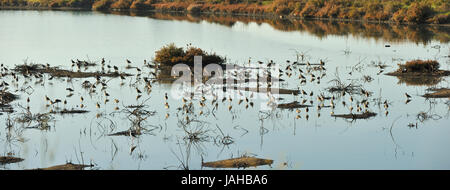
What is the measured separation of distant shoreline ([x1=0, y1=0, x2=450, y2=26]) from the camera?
43.4m

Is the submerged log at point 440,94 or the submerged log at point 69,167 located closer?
the submerged log at point 69,167

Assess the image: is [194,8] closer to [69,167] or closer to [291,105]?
[291,105]

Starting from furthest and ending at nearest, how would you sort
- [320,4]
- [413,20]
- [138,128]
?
1. [320,4]
2. [413,20]
3. [138,128]

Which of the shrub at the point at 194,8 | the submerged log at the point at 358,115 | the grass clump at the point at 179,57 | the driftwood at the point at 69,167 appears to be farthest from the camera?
the shrub at the point at 194,8

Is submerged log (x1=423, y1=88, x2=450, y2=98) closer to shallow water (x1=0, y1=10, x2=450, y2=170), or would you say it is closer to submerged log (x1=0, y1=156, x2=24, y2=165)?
shallow water (x1=0, y1=10, x2=450, y2=170)

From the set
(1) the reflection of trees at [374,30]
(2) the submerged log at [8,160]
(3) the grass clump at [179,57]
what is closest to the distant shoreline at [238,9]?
(1) the reflection of trees at [374,30]

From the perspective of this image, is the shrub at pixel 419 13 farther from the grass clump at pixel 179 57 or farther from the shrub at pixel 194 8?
the grass clump at pixel 179 57

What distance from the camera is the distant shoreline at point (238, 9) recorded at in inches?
1708

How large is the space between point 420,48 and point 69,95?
1841cm

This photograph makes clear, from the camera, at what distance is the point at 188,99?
15.0 meters

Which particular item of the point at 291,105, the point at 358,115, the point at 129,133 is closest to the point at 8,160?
the point at 129,133

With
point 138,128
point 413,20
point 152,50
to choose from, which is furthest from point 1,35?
point 413,20

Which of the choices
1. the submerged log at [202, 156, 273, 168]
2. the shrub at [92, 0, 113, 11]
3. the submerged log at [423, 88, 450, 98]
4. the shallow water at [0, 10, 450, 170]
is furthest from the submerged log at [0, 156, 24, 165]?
the shrub at [92, 0, 113, 11]

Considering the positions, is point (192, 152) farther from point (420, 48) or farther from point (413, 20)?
point (413, 20)
